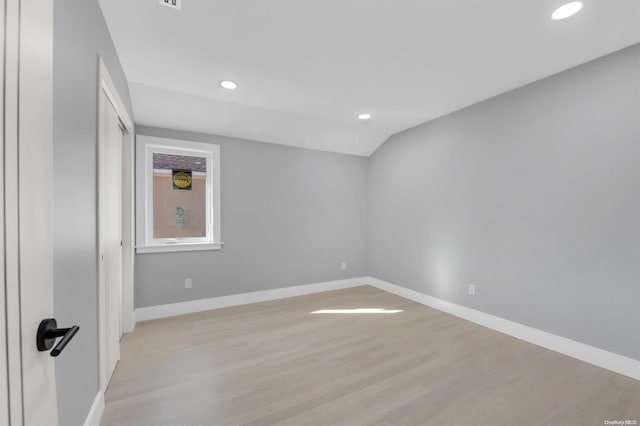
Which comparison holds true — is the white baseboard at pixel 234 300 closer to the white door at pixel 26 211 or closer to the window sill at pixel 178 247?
the window sill at pixel 178 247

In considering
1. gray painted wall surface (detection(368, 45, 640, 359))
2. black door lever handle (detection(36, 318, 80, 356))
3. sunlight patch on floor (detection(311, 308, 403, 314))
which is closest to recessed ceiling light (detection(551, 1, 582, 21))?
gray painted wall surface (detection(368, 45, 640, 359))

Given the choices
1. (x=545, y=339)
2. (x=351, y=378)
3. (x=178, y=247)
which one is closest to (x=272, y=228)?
(x=178, y=247)

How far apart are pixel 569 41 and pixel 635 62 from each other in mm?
557

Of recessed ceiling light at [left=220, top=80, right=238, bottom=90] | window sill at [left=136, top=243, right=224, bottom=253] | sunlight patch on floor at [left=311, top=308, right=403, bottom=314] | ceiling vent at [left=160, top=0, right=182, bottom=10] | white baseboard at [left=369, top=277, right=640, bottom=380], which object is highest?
recessed ceiling light at [left=220, top=80, right=238, bottom=90]

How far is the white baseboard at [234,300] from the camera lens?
320 centimetres

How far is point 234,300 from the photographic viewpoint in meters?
3.68

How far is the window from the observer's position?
319 centimetres

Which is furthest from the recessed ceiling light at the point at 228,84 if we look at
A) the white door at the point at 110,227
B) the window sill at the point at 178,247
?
the window sill at the point at 178,247

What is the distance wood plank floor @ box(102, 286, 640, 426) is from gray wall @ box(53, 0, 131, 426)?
1.98 ft

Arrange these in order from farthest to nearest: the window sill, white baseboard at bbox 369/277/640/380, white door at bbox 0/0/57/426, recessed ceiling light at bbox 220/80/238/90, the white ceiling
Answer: the window sill < recessed ceiling light at bbox 220/80/238/90 < white baseboard at bbox 369/277/640/380 < the white ceiling < white door at bbox 0/0/57/426

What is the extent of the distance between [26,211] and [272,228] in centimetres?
337

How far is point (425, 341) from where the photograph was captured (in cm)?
266

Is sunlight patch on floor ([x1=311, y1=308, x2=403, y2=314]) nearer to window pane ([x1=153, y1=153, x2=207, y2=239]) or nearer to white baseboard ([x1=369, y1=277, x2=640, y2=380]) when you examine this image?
white baseboard ([x1=369, y1=277, x2=640, y2=380])

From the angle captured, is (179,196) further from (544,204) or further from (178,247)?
(544,204)
